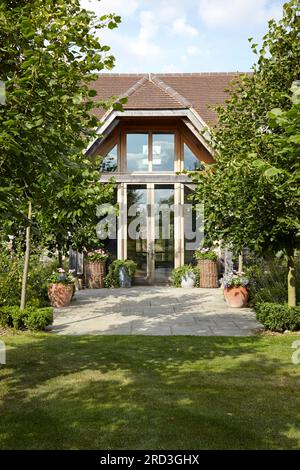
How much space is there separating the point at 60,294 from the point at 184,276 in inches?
215

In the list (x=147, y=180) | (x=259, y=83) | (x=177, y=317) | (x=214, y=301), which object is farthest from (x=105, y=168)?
(x=259, y=83)

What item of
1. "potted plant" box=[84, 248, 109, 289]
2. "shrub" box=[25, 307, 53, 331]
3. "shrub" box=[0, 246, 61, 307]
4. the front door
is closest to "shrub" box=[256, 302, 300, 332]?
"shrub" box=[25, 307, 53, 331]

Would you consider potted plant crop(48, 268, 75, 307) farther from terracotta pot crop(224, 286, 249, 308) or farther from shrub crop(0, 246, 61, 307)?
terracotta pot crop(224, 286, 249, 308)

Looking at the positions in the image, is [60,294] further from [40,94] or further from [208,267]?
[40,94]

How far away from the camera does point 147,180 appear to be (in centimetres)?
1691

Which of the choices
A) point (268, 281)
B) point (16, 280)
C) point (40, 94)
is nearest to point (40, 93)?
Result: point (40, 94)

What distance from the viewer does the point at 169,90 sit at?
16.6 m

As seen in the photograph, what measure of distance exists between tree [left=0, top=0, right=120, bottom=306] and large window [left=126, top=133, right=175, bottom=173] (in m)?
12.1

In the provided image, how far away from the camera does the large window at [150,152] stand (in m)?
17.1

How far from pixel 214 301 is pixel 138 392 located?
7.66 metres

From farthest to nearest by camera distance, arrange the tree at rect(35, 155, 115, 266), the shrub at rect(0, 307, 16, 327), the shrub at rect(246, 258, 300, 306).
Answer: the shrub at rect(246, 258, 300, 306) < the shrub at rect(0, 307, 16, 327) < the tree at rect(35, 155, 115, 266)

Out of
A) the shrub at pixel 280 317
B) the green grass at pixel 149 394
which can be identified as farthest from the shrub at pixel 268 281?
the green grass at pixel 149 394

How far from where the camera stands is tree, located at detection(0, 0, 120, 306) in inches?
156

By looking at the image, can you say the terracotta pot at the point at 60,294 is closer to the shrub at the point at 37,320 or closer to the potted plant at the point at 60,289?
the potted plant at the point at 60,289
